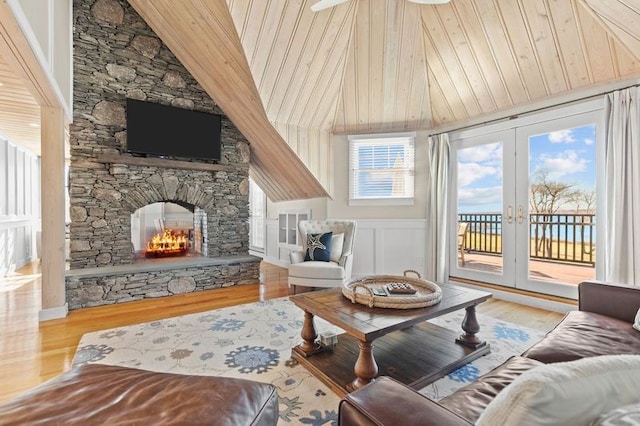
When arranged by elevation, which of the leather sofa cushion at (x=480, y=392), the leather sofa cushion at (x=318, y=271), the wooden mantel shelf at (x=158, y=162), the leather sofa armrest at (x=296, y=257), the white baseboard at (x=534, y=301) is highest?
the wooden mantel shelf at (x=158, y=162)

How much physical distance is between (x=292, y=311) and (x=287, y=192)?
2.78 meters

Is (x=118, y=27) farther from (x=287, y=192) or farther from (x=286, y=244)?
(x=286, y=244)

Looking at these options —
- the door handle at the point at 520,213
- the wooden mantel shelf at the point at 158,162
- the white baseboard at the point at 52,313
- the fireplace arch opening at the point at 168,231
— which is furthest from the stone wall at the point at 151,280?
the door handle at the point at 520,213

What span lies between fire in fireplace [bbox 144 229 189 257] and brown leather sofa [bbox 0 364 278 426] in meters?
3.90

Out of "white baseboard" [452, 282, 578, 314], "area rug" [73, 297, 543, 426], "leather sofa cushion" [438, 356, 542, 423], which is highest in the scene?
"leather sofa cushion" [438, 356, 542, 423]

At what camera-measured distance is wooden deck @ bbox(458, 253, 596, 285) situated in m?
3.35

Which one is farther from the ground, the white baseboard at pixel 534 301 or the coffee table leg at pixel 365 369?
the coffee table leg at pixel 365 369

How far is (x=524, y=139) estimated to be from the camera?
3.71 meters

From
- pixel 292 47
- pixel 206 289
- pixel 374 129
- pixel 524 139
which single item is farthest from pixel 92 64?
pixel 524 139

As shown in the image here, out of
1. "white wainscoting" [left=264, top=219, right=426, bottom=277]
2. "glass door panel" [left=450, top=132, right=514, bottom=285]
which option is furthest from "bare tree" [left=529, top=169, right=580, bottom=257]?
"white wainscoting" [left=264, top=219, right=426, bottom=277]

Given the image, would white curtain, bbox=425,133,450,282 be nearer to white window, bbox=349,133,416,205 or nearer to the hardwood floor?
white window, bbox=349,133,416,205

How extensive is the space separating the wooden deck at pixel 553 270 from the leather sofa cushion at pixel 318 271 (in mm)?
2130

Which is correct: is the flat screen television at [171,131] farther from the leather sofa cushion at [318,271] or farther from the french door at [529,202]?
the french door at [529,202]

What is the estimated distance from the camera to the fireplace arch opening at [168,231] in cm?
479
